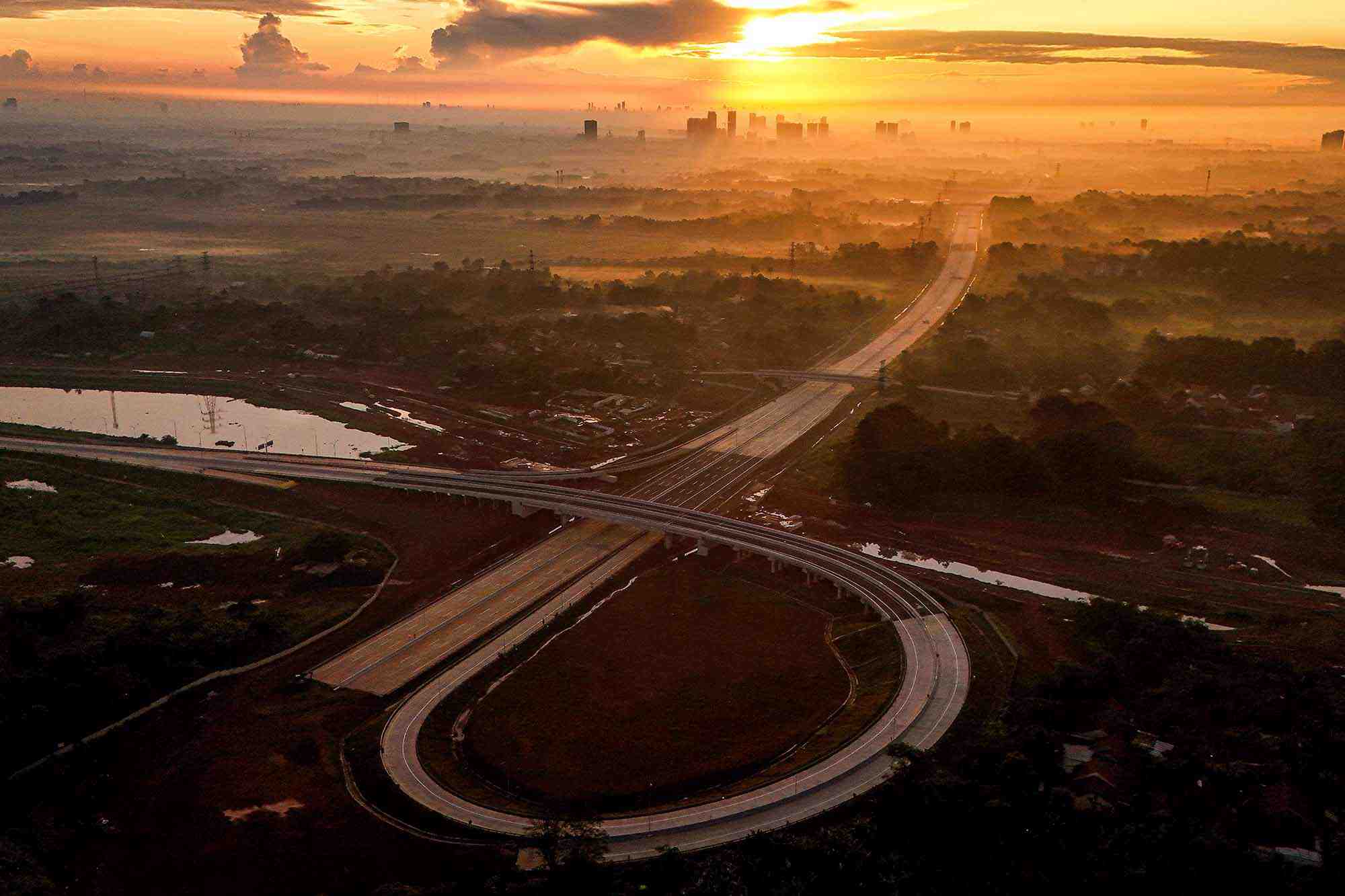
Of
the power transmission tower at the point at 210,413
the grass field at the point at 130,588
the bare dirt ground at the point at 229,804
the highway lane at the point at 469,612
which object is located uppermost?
the power transmission tower at the point at 210,413

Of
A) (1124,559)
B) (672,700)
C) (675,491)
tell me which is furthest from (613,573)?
(1124,559)

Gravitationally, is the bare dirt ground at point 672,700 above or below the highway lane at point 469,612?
below

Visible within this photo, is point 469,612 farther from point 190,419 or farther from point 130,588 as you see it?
point 190,419

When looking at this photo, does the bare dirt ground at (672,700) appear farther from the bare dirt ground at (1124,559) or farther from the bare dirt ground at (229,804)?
the bare dirt ground at (1124,559)

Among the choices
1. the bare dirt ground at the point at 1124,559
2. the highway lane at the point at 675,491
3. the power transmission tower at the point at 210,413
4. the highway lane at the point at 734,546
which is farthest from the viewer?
the power transmission tower at the point at 210,413

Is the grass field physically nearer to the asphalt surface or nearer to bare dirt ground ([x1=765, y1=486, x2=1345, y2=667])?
the asphalt surface

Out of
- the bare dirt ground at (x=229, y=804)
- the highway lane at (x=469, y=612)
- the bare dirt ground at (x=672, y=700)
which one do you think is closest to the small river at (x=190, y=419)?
the highway lane at (x=469, y=612)

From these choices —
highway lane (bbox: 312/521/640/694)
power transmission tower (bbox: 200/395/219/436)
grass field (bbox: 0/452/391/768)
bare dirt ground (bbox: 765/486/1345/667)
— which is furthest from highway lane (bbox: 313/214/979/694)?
power transmission tower (bbox: 200/395/219/436)

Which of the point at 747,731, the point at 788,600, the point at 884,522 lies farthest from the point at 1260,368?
the point at 747,731
